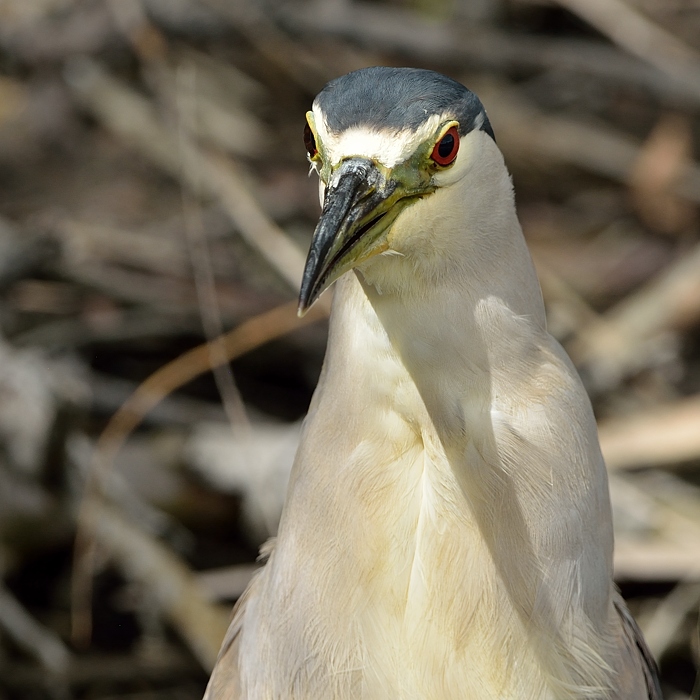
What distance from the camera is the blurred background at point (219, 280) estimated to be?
2625 millimetres

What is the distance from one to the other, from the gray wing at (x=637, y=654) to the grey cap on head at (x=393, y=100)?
0.92m

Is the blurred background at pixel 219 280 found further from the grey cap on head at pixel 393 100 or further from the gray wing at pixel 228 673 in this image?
the grey cap on head at pixel 393 100

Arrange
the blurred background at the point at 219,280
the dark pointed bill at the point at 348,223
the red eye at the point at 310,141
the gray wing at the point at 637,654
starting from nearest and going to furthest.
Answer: the dark pointed bill at the point at 348,223
the red eye at the point at 310,141
the gray wing at the point at 637,654
the blurred background at the point at 219,280

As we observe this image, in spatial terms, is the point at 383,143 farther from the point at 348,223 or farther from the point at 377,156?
the point at 348,223

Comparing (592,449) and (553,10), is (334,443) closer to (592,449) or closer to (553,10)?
(592,449)

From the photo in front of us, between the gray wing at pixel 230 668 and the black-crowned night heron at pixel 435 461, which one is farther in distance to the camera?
the gray wing at pixel 230 668

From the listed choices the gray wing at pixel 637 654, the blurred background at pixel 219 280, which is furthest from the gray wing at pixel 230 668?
the gray wing at pixel 637 654

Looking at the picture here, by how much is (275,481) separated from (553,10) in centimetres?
234

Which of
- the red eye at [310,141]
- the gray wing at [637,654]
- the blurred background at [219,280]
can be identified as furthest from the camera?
the blurred background at [219,280]

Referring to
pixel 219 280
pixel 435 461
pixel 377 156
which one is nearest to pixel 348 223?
pixel 377 156

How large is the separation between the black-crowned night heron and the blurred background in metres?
0.66

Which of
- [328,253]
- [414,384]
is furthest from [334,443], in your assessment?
[328,253]

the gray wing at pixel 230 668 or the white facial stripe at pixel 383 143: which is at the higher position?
the white facial stripe at pixel 383 143

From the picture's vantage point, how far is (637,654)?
1.91m
